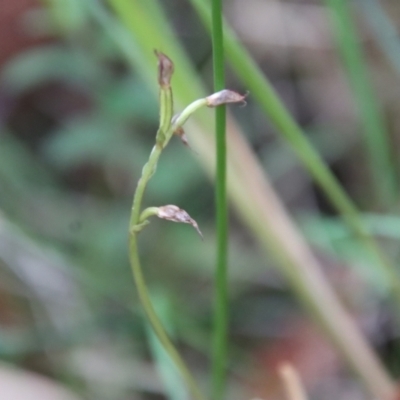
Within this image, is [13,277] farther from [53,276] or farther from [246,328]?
[246,328]

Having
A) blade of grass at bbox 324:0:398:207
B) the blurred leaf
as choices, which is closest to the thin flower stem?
blade of grass at bbox 324:0:398:207

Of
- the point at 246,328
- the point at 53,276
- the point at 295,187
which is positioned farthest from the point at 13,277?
the point at 295,187

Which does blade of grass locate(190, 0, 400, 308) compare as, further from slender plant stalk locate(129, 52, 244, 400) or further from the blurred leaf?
the blurred leaf

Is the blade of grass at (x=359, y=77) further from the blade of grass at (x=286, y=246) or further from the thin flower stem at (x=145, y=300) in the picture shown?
the thin flower stem at (x=145, y=300)

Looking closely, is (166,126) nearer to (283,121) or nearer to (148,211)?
(148,211)

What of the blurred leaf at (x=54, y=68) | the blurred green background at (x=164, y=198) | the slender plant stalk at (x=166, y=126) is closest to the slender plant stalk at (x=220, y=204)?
the slender plant stalk at (x=166, y=126)

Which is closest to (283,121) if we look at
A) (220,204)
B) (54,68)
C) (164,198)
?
(220,204)
